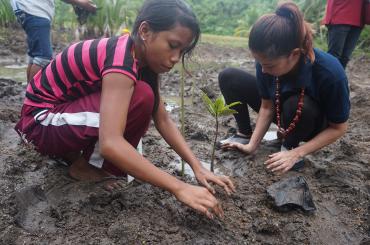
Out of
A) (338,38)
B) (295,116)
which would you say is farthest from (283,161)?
(338,38)

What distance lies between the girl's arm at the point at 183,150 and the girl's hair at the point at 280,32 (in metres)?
0.57

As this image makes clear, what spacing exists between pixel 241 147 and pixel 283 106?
378mm

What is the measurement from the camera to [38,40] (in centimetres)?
318

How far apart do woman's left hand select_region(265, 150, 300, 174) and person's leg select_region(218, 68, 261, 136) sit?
2.06 feet

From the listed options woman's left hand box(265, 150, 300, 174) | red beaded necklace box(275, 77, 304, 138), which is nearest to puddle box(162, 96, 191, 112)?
red beaded necklace box(275, 77, 304, 138)

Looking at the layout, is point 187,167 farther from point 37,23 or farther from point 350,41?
point 350,41

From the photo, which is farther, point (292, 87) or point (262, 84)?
point (262, 84)

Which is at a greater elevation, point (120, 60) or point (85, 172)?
point (120, 60)

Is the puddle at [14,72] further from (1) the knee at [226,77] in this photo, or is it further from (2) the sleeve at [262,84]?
(2) the sleeve at [262,84]

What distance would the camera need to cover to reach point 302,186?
196cm

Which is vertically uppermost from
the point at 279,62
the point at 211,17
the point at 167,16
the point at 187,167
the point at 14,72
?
the point at 167,16

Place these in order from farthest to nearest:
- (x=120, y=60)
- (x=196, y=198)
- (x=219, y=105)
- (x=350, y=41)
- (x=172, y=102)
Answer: (x=172, y=102) → (x=350, y=41) → (x=219, y=105) → (x=120, y=60) → (x=196, y=198)

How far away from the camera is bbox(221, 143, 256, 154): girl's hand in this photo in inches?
99.8

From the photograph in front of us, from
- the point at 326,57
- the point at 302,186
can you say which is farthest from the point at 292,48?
the point at 302,186
